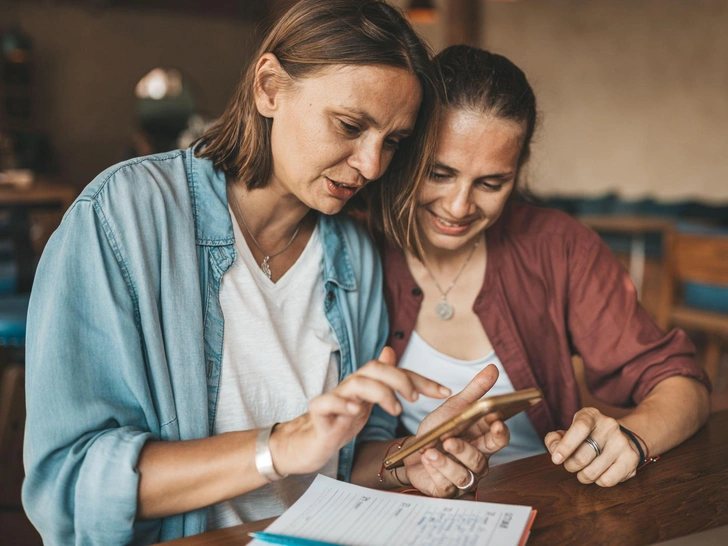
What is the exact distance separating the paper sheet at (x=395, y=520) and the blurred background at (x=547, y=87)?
4.51m

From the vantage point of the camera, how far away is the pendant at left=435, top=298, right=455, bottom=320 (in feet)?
5.35

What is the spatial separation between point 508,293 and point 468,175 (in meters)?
0.32

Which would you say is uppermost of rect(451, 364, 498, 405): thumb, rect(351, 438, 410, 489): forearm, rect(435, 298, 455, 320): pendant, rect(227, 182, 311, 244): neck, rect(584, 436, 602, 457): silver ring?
rect(227, 182, 311, 244): neck

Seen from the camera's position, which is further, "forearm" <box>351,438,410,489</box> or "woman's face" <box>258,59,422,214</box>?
"forearm" <box>351,438,410,489</box>

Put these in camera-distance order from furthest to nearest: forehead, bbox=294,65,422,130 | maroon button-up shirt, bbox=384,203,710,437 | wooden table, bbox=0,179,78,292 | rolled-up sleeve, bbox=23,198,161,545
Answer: wooden table, bbox=0,179,78,292, maroon button-up shirt, bbox=384,203,710,437, forehead, bbox=294,65,422,130, rolled-up sleeve, bbox=23,198,161,545

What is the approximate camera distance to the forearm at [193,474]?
971 mm

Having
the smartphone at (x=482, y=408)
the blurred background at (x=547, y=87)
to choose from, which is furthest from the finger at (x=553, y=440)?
the blurred background at (x=547, y=87)

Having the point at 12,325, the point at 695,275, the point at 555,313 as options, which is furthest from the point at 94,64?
the point at 555,313

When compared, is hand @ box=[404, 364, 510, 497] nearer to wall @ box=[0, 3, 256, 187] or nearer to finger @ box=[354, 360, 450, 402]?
finger @ box=[354, 360, 450, 402]

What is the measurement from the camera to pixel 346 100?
1.17 meters

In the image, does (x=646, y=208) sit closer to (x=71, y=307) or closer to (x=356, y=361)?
(x=356, y=361)

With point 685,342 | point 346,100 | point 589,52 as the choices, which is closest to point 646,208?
point 589,52

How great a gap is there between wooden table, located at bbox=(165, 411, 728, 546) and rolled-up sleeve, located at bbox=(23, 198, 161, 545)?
0.47 feet

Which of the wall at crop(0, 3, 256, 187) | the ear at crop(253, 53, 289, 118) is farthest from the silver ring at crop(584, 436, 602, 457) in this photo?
the wall at crop(0, 3, 256, 187)
